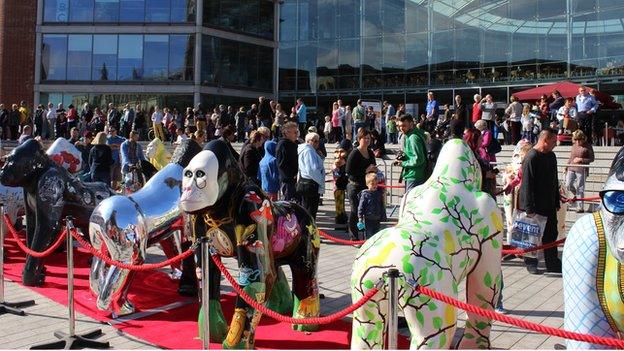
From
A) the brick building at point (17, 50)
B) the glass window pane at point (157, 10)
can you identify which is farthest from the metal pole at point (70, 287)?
the brick building at point (17, 50)

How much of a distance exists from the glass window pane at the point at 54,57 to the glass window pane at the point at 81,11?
1.16 m

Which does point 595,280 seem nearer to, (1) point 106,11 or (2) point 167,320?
(2) point 167,320

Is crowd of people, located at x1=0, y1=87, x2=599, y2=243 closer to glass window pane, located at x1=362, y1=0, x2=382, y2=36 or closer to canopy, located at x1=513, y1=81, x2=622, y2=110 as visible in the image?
canopy, located at x1=513, y1=81, x2=622, y2=110

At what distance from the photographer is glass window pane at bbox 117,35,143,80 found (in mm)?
28781

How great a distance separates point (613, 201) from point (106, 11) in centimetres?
3018

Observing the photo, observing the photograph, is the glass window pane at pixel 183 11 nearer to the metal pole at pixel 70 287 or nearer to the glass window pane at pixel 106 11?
the glass window pane at pixel 106 11

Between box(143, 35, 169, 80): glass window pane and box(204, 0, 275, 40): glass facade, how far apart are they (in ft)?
7.93

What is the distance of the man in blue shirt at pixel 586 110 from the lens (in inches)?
575

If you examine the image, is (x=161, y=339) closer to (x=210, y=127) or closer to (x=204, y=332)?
(x=204, y=332)

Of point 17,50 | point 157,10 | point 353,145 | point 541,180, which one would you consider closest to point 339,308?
point 541,180

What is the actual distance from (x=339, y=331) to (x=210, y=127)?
55.2 feet

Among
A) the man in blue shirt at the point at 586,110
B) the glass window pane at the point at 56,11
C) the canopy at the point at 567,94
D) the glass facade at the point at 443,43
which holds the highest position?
the glass window pane at the point at 56,11

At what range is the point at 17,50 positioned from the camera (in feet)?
101

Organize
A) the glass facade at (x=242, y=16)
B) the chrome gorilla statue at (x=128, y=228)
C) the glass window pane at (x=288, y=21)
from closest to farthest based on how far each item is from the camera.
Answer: the chrome gorilla statue at (x=128, y=228)
the glass facade at (x=242, y=16)
the glass window pane at (x=288, y=21)
